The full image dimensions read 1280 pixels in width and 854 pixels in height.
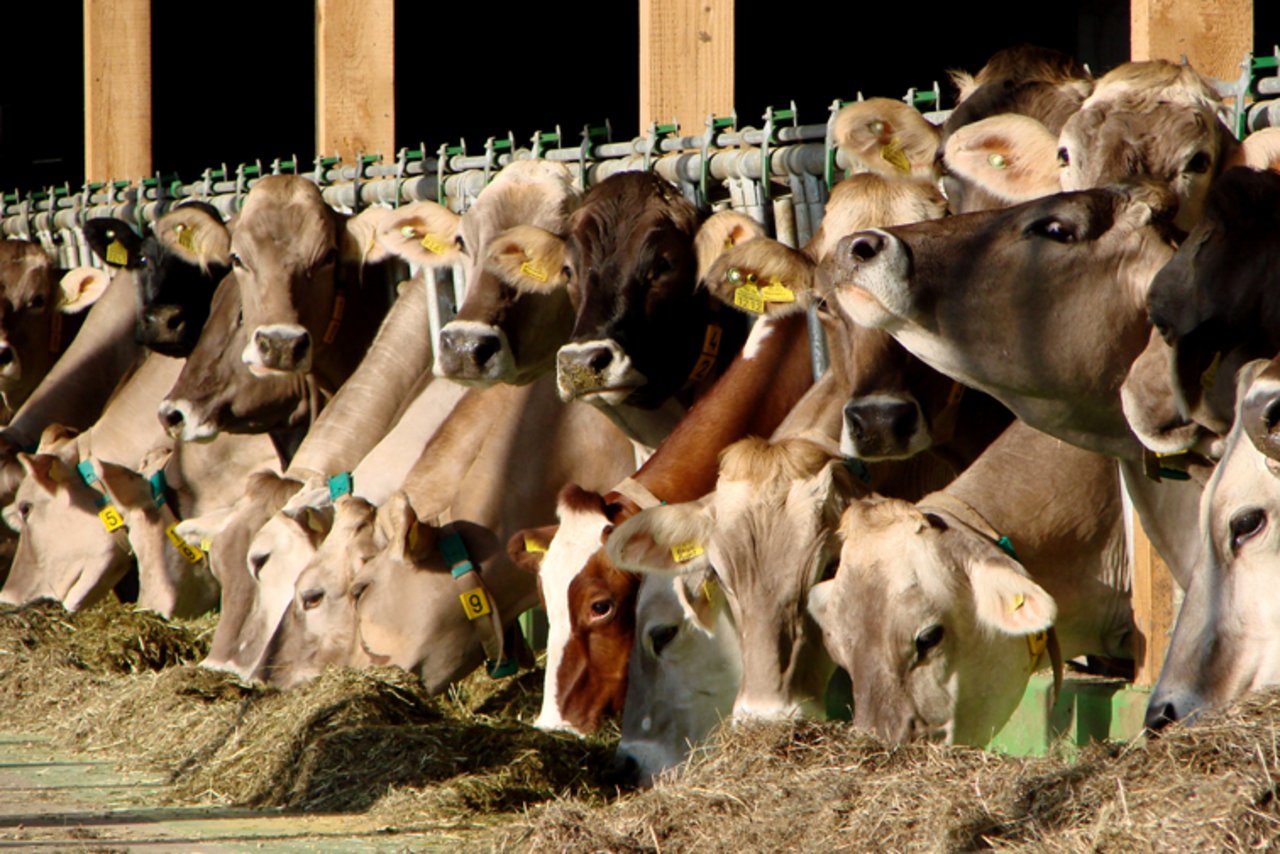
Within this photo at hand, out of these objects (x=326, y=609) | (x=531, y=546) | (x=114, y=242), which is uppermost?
(x=114, y=242)

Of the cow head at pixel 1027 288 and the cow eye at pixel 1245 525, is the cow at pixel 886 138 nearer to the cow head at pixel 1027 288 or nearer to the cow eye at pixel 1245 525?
the cow head at pixel 1027 288

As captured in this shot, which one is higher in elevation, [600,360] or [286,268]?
[286,268]

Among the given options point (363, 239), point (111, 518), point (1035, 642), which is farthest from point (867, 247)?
point (111, 518)

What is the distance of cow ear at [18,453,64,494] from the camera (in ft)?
31.4

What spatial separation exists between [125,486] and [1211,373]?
6.21 metres

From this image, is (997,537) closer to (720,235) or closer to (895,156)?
(895,156)

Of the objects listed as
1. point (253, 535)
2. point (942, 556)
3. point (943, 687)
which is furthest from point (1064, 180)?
point (253, 535)

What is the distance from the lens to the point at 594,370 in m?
5.95

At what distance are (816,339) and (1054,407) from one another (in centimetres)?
144

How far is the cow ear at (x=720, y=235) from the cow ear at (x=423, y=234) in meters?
1.47

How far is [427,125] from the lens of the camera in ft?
52.4

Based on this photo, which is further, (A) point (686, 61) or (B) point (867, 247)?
(A) point (686, 61)

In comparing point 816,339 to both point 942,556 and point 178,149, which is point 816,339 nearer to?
point 942,556

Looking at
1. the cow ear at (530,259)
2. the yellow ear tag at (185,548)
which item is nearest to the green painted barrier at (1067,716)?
the cow ear at (530,259)
